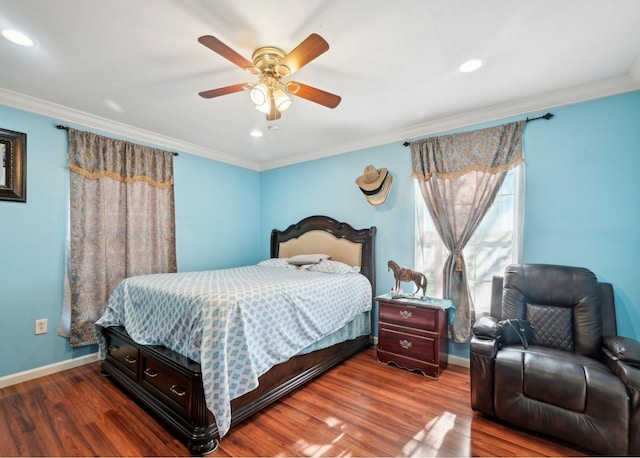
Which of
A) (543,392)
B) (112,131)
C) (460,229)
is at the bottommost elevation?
(543,392)

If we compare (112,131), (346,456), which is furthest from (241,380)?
(112,131)

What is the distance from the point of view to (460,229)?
9.48 ft

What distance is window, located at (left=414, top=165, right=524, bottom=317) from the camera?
266cm

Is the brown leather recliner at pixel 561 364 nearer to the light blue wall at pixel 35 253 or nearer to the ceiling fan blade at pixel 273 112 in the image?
the ceiling fan blade at pixel 273 112

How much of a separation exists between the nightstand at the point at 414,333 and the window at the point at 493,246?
1.05ft

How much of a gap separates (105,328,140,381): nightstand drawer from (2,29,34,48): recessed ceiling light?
2.19 metres

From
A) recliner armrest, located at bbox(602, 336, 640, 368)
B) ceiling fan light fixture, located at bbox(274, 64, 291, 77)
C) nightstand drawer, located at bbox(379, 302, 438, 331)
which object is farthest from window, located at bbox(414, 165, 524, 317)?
ceiling fan light fixture, located at bbox(274, 64, 291, 77)

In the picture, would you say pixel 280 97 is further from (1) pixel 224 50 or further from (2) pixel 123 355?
(2) pixel 123 355

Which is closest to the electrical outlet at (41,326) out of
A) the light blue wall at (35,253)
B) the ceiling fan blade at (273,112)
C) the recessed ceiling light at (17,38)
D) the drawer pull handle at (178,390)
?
the light blue wall at (35,253)

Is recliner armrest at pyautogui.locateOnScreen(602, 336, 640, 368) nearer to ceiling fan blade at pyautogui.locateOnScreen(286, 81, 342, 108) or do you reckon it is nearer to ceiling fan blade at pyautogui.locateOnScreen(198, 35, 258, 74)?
ceiling fan blade at pyautogui.locateOnScreen(286, 81, 342, 108)

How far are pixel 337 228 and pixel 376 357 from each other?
162 cm

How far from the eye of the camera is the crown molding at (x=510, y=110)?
7.40 ft

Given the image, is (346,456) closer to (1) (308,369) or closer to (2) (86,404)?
(1) (308,369)

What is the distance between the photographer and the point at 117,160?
3.12m
